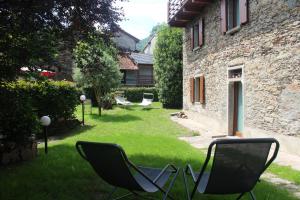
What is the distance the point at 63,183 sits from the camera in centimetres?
473

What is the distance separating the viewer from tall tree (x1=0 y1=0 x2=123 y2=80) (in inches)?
176

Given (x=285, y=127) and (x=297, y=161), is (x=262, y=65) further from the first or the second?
(x=297, y=161)

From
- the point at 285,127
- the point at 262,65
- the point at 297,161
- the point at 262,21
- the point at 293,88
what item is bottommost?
the point at 297,161

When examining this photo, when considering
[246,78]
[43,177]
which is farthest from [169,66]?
[43,177]

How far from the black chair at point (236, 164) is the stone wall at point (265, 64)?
15.8ft

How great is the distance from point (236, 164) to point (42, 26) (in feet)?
12.1

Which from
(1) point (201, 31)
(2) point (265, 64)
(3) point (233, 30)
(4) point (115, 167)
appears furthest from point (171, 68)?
(4) point (115, 167)

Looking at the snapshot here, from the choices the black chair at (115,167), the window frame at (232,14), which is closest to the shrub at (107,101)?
the window frame at (232,14)

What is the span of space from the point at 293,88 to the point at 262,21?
2154 millimetres

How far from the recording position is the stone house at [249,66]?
7.64 m

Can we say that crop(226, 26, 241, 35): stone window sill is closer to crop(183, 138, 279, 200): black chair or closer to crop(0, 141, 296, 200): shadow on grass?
crop(0, 141, 296, 200): shadow on grass

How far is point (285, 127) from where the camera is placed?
7871 mm

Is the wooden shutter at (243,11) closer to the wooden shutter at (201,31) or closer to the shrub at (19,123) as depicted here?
the wooden shutter at (201,31)

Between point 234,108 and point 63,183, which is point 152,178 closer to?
point 63,183
